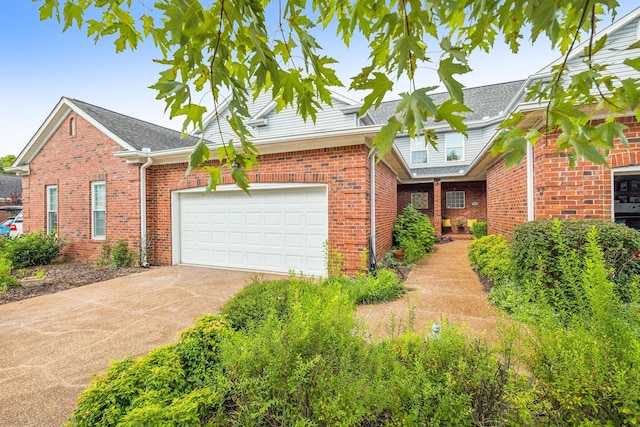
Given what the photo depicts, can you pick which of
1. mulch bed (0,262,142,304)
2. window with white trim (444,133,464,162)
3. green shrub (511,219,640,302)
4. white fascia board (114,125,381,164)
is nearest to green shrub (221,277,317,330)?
green shrub (511,219,640,302)

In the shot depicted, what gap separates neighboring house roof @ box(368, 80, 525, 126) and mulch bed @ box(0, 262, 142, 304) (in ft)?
37.6

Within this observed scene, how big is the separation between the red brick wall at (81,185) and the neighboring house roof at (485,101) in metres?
10.2

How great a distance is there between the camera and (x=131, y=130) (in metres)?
9.42

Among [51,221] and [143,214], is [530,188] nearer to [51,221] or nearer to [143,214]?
[143,214]

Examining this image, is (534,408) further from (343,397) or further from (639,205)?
(639,205)

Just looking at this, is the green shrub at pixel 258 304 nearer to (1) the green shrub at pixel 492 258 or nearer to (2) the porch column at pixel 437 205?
(1) the green shrub at pixel 492 258

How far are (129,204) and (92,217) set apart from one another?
1.87 meters

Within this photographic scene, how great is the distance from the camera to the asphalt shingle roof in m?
8.54

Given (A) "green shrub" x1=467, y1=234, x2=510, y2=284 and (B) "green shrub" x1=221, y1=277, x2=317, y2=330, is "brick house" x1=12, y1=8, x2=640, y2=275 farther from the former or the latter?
(B) "green shrub" x1=221, y1=277, x2=317, y2=330

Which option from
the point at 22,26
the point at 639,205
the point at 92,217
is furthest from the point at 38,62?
the point at 639,205

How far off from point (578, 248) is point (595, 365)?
3.15 meters

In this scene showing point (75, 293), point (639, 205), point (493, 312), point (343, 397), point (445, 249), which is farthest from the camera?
point (445, 249)

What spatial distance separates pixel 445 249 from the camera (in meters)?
10.3

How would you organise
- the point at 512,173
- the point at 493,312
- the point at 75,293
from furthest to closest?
the point at 512,173 < the point at 75,293 < the point at 493,312
